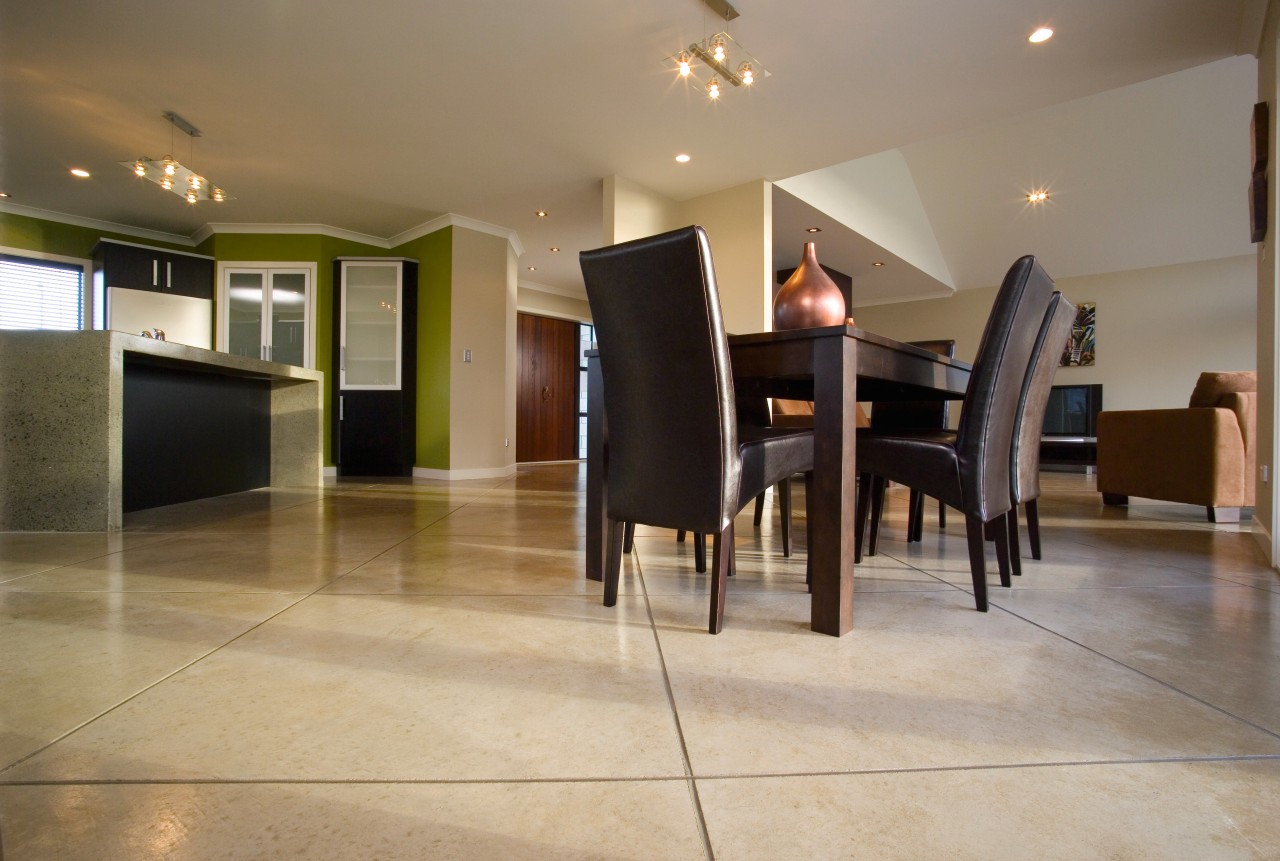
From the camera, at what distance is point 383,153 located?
445 cm

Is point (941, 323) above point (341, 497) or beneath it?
above

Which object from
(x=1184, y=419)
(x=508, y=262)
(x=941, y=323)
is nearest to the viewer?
(x=1184, y=419)

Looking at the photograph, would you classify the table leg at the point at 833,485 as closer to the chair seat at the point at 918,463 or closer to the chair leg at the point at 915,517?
the chair seat at the point at 918,463

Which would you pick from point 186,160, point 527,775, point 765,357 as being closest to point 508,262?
point 186,160

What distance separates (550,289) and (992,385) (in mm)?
7920

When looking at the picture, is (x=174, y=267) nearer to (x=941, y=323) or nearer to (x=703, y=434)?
(x=703, y=434)

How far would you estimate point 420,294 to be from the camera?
20.3 ft

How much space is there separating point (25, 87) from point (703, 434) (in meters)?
4.92

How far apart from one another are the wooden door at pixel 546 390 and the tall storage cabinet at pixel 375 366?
2.52 m

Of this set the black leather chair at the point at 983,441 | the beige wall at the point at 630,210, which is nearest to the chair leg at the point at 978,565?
the black leather chair at the point at 983,441

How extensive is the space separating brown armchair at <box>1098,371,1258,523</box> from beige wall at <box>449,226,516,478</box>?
515cm

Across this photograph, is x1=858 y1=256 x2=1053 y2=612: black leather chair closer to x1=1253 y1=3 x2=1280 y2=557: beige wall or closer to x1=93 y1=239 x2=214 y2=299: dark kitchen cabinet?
x1=1253 y1=3 x2=1280 y2=557: beige wall

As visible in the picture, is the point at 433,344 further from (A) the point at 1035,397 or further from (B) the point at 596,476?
(A) the point at 1035,397

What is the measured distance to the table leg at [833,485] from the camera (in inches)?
54.7
